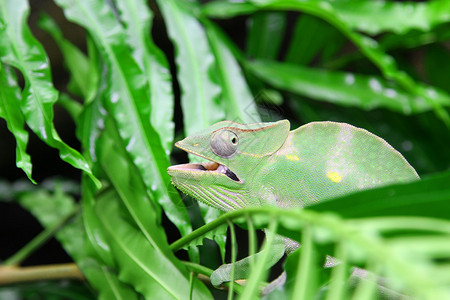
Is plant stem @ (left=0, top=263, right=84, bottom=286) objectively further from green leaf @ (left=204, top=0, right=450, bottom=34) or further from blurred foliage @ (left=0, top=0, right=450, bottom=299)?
green leaf @ (left=204, top=0, right=450, bottom=34)

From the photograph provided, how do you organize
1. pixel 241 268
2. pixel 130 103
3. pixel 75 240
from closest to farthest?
pixel 241 268, pixel 130 103, pixel 75 240

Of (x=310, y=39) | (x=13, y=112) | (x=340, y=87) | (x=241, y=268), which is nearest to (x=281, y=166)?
(x=241, y=268)

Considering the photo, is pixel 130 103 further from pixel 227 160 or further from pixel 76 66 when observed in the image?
pixel 76 66

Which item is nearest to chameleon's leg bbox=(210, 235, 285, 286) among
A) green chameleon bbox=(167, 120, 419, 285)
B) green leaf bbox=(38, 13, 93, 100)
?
green chameleon bbox=(167, 120, 419, 285)

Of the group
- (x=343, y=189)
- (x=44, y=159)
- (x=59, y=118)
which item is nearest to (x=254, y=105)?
(x=343, y=189)

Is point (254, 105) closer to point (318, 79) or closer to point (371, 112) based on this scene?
point (318, 79)

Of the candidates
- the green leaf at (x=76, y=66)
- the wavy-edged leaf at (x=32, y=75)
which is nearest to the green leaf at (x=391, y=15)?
the green leaf at (x=76, y=66)
